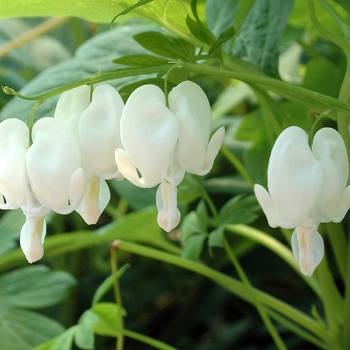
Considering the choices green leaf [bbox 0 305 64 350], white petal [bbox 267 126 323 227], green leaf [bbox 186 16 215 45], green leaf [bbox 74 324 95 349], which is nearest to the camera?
white petal [bbox 267 126 323 227]

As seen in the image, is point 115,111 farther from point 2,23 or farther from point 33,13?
point 2,23

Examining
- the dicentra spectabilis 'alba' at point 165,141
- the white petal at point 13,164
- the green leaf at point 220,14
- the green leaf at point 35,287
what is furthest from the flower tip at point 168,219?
the green leaf at point 35,287

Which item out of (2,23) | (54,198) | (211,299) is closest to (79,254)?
(211,299)

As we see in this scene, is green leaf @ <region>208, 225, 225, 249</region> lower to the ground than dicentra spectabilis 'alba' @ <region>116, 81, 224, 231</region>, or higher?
lower

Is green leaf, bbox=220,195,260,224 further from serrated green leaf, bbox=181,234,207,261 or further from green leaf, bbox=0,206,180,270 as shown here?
green leaf, bbox=0,206,180,270

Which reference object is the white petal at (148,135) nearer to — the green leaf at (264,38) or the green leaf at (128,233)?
the green leaf at (264,38)

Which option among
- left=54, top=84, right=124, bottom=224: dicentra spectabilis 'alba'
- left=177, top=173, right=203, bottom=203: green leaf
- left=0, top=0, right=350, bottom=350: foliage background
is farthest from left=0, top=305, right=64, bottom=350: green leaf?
left=54, top=84, right=124, bottom=224: dicentra spectabilis 'alba'
